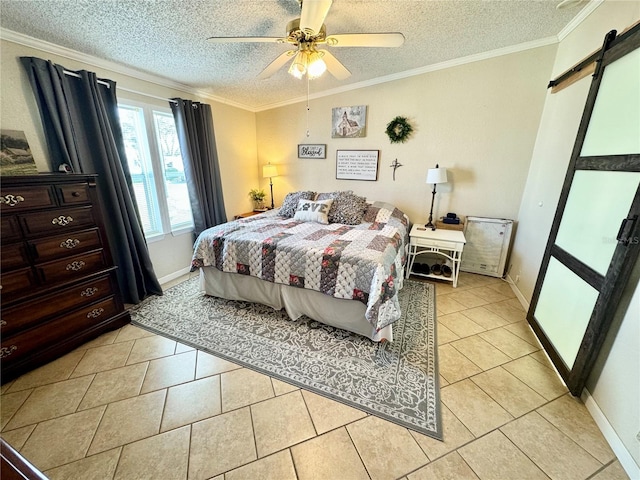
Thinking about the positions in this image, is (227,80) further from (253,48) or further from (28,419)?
(28,419)

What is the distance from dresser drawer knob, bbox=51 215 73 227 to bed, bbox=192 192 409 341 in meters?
0.97

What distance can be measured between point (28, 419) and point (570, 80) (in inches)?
183

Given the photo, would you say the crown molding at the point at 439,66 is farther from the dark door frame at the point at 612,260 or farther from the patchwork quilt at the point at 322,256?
Result: the patchwork quilt at the point at 322,256

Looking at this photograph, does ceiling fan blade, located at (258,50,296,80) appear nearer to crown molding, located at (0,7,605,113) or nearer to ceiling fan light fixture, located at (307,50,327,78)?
ceiling fan light fixture, located at (307,50,327,78)

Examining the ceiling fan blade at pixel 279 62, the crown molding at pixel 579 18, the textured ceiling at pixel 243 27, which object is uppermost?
the crown molding at pixel 579 18

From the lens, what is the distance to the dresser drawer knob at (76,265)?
192 cm

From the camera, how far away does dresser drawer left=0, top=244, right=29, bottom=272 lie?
5.26 feet

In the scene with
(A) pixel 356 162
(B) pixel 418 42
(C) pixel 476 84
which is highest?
(B) pixel 418 42

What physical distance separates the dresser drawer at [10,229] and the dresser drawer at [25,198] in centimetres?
6

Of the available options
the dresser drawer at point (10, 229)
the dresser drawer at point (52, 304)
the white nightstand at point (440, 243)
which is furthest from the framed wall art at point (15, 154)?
the white nightstand at point (440, 243)

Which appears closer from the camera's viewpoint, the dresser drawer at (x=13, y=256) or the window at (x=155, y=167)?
the dresser drawer at (x=13, y=256)

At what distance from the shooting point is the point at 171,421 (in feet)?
4.72

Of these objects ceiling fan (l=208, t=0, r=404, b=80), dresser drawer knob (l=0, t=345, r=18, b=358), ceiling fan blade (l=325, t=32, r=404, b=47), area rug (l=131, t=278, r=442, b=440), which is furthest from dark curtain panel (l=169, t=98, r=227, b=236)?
ceiling fan blade (l=325, t=32, r=404, b=47)

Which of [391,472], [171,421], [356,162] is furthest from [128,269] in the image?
[356,162]
